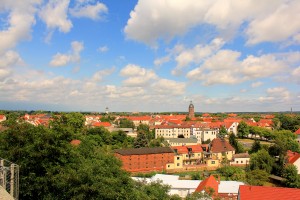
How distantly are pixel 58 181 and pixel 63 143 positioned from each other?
7.89ft

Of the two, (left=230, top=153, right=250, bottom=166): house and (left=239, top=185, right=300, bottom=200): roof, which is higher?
(left=239, top=185, right=300, bottom=200): roof

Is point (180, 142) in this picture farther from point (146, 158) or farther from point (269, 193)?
point (269, 193)

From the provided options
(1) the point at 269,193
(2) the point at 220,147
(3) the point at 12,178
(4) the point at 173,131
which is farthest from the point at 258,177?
(4) the point at 173,131

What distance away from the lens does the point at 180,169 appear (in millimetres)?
42531

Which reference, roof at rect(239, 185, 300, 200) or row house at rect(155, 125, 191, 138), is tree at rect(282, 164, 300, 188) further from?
row house at rect(155, 125, 191, 138)

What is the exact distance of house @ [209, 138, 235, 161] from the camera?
151 ft

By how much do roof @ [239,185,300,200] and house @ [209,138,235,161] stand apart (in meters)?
27.5

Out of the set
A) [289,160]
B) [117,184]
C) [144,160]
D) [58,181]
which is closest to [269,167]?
[289,160]

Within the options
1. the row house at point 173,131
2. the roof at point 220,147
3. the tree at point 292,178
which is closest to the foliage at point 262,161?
the tree at point 292,178

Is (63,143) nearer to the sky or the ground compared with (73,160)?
nearer to the sky

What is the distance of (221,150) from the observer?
46625 mm

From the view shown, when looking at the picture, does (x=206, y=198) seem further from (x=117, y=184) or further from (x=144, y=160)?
(x=144, y=160)

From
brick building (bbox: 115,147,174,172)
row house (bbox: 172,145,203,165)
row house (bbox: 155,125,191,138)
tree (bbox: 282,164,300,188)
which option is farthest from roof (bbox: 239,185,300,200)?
row house (bbox: 155,125,191,138)

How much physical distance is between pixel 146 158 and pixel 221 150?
13116 millimetres
